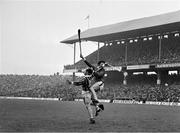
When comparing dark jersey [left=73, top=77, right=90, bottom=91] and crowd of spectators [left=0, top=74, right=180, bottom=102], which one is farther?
crowd of spectators [left=0, top=74, right=180, bottom=102]

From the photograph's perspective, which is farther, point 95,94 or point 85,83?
point 95,94

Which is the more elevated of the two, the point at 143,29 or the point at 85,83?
the point at 143,29

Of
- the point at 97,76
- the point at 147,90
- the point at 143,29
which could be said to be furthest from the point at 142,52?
the point at 97,76

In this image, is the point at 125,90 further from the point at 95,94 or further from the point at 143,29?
the point at 95,94

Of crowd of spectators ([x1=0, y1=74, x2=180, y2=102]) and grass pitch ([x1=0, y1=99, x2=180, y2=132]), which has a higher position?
grass pitch ([x1=0, y1=99, x2=180, y2=132])

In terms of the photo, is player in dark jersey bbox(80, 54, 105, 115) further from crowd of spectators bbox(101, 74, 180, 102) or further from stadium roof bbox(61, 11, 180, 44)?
stadium roof bbox(61, 11, 180, 44)

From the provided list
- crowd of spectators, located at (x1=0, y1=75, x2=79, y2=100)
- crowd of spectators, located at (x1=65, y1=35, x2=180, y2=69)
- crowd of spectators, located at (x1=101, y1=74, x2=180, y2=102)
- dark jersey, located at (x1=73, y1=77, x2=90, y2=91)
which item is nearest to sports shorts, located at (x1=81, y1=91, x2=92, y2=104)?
dark jersey, located at (x1=73, y1=77, x2=90, y2=91)

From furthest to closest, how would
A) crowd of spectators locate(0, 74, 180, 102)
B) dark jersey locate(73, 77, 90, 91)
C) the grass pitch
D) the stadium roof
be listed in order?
the stadium roof
crowd of spectators locate(0, 74, 180, 102)
dark jersey locate(73, 77, 90, 91)
the grass pitch

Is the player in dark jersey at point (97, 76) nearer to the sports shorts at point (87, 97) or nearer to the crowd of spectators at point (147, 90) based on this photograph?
the sports shorts at point (87, 97)

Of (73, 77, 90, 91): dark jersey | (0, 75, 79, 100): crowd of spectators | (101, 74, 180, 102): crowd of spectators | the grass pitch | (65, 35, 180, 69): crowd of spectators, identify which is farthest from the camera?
(0, 75, 79, 100): crowd of spectators

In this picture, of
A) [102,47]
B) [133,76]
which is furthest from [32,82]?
[133,76]

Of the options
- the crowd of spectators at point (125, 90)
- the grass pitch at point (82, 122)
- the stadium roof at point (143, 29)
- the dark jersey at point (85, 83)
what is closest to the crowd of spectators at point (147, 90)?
the crowd of spectators at point (125, 90)

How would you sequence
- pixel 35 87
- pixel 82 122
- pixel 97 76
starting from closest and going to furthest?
pixel 97 76, pixel 82 122, pixel 35 87

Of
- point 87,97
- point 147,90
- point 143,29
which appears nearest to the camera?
point 87,97
